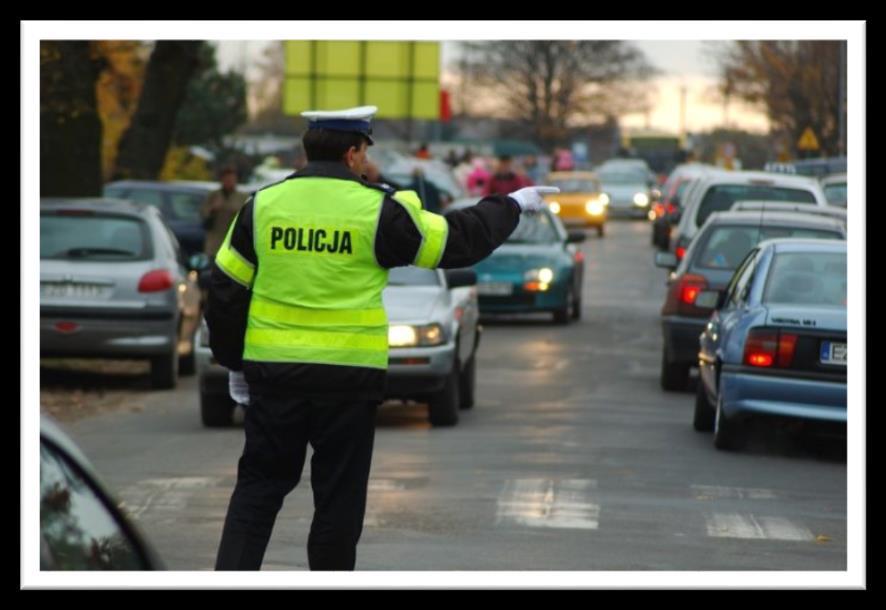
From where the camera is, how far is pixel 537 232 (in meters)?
25.9

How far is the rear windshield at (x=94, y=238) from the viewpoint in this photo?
57.7 ft

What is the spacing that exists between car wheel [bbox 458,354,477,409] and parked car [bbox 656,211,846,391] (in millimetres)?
1934

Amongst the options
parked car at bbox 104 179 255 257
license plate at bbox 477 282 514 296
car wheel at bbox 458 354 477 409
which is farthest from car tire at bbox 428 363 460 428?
parked car at bbox 104 179 255 257

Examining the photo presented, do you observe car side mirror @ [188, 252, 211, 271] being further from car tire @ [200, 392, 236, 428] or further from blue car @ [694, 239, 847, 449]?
blue car @ [694, 239, 847, 449]

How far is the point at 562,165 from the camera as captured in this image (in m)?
86.1

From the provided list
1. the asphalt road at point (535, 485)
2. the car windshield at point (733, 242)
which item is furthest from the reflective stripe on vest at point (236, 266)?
the car windshield at point (733, 242)

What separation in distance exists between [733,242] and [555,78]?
91066 mm

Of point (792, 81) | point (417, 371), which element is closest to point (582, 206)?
point (792, 81)

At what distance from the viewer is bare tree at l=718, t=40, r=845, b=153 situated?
2175 inches

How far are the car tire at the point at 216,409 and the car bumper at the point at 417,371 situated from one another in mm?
1085

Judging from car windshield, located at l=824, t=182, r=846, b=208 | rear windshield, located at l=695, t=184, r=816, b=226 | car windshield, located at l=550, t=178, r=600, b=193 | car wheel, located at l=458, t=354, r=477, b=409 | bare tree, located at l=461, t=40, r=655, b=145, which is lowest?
car wheel, located at l=458, t=354, r=477, b=409
